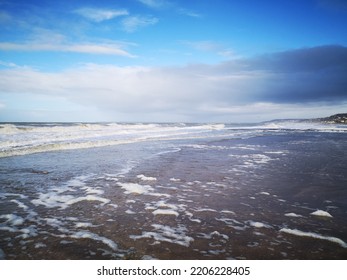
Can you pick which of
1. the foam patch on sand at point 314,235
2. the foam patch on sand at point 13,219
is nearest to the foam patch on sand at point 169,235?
the foam patch on sand at point 314,235

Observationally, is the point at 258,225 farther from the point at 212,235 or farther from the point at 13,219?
the point at 13,219

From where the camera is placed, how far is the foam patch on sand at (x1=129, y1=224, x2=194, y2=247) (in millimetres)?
4098

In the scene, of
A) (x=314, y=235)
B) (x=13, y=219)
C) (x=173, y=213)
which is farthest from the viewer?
(x=173, y=213)

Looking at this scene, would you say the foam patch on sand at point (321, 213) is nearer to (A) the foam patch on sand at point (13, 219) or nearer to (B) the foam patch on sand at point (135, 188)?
(B) the foam patch on sand at point (135, 188)

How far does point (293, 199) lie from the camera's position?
6.27m

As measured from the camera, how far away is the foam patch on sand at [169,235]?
4098 mm

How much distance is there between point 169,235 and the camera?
4297 millimetres

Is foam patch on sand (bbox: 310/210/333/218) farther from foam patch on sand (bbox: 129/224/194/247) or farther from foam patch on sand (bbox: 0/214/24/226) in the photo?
foam patch on sand (bbox: 0/214/24/226)

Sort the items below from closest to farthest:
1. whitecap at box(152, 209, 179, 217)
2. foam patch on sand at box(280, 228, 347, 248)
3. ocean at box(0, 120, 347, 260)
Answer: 1. ocean at box(0, 120, 347, 260)
2. foam patch on sand at box(280, 228, 347, 248)
3. whitecap at box(152, 209, 179, 217)

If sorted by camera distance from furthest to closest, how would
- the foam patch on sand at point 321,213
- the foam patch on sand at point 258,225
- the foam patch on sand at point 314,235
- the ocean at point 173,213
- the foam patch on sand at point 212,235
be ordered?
1. the foam patch on sand at point 321,213
2. the foam patch on sand at point 258,225
3. the foam patch on sand at point 212,235
4. the foam patch on sand at point 314,235
5. the ocean at point 173,213

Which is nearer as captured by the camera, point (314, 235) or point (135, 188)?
point (314, 235)

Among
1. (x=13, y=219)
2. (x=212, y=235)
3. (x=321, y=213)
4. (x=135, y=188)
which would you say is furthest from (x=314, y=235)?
(x=13, y=219)

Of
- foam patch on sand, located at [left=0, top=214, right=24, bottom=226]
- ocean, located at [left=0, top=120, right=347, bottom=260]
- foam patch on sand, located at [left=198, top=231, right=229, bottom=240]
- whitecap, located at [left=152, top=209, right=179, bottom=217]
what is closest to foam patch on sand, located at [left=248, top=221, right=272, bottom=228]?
ocean, located at [left=0, top=120, right=347, bottom=260]
